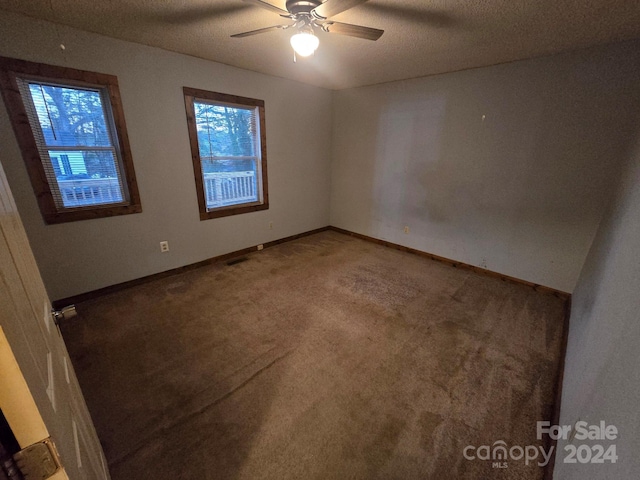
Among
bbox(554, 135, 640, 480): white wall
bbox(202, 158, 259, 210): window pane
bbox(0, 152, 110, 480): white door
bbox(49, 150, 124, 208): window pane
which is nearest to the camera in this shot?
bbox(0, 152, 110, 480): white door

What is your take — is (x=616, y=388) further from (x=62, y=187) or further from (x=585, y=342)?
(x=62, y=187)

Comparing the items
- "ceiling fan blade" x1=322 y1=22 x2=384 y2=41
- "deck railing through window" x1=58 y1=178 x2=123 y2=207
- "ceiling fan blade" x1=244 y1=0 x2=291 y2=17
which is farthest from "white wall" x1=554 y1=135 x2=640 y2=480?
"deck railing through window" x1=58 y1=178 x2=123 y2=207

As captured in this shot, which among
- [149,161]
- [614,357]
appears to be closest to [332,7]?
[614,357]

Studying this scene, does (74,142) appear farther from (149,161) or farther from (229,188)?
(229,188)

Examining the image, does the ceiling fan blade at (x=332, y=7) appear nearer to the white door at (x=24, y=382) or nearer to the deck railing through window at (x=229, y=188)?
the white door at (x=24, y=382)

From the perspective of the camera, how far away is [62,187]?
7.52 feet

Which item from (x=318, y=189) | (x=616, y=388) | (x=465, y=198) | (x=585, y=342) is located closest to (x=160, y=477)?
(x=616, y=388)

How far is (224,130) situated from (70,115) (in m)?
1.41

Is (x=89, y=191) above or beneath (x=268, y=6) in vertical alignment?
beneath

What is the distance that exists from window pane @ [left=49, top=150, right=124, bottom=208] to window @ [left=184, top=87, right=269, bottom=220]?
31.1 inches

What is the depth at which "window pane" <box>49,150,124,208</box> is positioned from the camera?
7.43ft

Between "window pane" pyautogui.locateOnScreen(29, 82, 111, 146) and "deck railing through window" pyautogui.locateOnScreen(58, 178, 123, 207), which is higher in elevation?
A: "window pane" pyautogui.locateOnScreen(29, 82, 111, 146)

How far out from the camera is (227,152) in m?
3.30

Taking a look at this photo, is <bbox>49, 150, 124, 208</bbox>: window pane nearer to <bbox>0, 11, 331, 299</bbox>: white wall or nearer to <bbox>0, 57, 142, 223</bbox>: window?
<bbox>0, 57, 142, 223</bbox>: window
